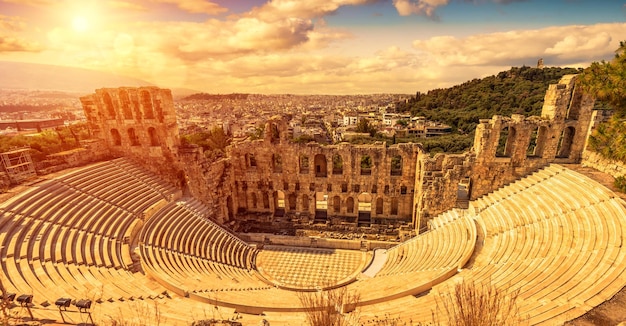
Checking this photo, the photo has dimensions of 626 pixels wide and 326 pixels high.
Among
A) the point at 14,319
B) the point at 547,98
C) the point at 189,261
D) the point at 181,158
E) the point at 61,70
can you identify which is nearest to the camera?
the point at 14,319

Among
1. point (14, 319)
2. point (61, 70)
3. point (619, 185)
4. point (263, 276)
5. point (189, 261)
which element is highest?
point (61, 70)

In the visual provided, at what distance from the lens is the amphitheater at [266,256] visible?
475 inches

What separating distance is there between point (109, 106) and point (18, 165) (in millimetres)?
8919

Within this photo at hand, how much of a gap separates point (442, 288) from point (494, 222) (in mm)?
7987

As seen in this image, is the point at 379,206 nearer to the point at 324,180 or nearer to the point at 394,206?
the point at 394,206

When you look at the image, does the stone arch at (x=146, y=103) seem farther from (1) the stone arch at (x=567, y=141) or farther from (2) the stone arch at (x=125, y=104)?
(1) the stone arch at (x=567, y=141)

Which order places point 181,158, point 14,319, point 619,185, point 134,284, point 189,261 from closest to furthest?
1. point 14,319
2. point 134,284
3. point 619,185
4. point 189,261
5. point 181,158

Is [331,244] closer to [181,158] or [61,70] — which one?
[181,158]

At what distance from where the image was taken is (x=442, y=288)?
1520cm

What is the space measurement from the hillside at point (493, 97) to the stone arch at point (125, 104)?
213 ft

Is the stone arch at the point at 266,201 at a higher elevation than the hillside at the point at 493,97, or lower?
lower

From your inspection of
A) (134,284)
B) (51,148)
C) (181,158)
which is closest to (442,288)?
(134,284)

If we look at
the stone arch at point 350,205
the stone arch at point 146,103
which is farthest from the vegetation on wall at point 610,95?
the stone arch at point 146,103

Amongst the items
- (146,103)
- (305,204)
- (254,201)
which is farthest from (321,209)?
(146,103)
